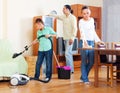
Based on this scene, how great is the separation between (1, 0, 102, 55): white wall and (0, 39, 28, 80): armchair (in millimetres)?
768

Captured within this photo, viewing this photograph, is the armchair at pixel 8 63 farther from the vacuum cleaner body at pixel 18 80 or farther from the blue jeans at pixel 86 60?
the blue jeans at pixel 86 60

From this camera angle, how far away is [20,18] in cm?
608

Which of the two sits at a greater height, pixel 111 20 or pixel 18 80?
pixel 111 20

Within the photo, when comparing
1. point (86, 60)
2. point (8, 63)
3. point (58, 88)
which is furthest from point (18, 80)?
point (86, 60)

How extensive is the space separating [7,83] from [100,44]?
1.78 meters

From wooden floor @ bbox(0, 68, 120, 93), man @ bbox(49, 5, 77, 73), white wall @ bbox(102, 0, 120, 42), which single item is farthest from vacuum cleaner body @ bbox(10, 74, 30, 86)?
white wall @ bbox(102, 0, 120, 42)

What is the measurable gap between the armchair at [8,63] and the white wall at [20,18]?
2.52 ft

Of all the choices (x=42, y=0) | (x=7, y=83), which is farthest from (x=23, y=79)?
(x=42, y=0)

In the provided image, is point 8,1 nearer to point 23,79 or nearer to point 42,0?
point 42,0

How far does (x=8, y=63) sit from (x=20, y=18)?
1.71 metres

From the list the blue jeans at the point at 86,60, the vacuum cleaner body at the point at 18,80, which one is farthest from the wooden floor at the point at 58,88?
the blue jeans at the point at 86,60

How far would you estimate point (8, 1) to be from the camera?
580 cm

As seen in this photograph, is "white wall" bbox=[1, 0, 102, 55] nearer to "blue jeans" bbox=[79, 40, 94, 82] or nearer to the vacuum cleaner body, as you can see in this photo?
the vacuum cleaner body

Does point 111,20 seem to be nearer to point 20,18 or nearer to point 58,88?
point 20,18
